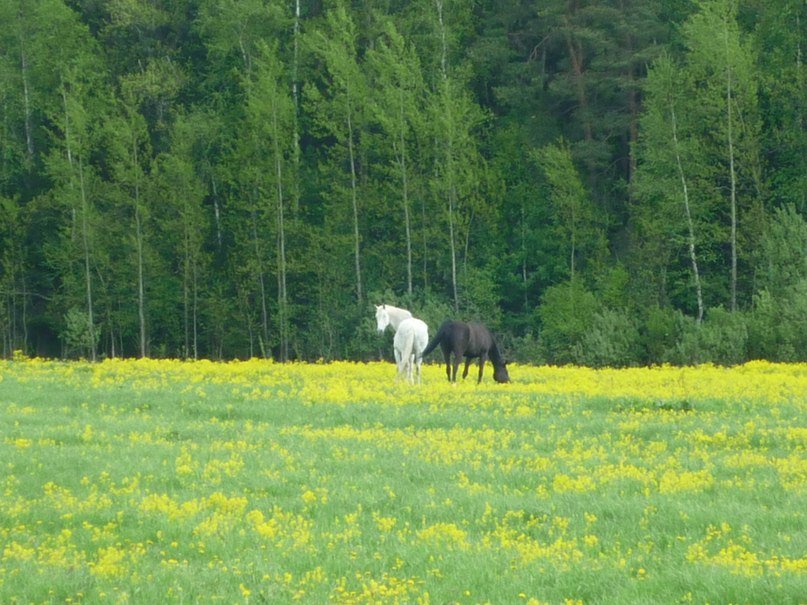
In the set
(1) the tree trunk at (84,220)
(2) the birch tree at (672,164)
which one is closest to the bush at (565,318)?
(2) the birch tree at (672,164)

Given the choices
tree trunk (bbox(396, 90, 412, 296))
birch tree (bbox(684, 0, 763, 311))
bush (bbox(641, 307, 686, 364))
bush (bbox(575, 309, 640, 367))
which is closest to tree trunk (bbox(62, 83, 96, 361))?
tree trunk (bbox(396, 90, 412, 296))

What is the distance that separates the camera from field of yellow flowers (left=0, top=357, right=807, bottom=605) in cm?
1132

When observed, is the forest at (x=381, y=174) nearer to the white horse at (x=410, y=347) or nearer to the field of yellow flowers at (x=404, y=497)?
the white horse at (x=410, y=347)

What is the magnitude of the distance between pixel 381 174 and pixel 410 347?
128 feet

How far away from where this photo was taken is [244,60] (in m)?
71.3

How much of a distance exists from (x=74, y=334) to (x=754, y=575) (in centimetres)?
5296

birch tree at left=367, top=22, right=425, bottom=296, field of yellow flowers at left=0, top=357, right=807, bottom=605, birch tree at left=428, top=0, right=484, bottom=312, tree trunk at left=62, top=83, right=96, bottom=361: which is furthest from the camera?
tree trunk at left=62, top=83, right=96, bottom=361

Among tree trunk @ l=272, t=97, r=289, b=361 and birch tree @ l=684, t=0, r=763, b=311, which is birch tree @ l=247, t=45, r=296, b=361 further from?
birch tree @ l=684, t=0, r=763, b=311

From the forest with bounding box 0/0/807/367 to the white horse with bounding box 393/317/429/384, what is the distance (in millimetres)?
22665

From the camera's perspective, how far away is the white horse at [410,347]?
3030cm

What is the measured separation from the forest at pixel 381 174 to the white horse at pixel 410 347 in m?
22.7

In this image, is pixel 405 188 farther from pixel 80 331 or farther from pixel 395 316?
pixel 395 316

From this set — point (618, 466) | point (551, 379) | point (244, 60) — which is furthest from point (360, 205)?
point (618, 466)

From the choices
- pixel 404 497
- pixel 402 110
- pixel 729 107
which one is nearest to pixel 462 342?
pixel 404 497
